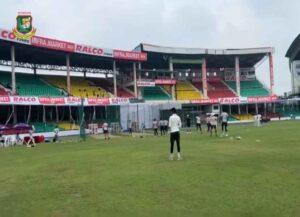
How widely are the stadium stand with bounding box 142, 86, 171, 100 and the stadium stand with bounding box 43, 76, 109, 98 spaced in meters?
9.25

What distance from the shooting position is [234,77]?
86.8 m

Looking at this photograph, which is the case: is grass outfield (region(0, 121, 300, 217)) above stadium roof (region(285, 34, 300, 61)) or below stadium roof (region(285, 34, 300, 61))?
below

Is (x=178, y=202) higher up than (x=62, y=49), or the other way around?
(x=62, y=49)

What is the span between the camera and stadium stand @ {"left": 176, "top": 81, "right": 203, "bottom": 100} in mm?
76375

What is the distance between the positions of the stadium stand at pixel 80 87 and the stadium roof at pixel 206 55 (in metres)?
10.0

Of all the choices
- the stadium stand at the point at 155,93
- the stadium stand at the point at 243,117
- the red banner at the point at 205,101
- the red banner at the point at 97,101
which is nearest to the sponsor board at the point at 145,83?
the stadium stand at the point at 155,93

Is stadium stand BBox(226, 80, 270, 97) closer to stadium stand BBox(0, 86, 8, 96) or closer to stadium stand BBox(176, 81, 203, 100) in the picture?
stadium stand BBox(176, 81, 203, 100)

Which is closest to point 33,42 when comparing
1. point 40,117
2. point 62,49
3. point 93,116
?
point 62,49

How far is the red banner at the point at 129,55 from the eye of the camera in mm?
64369

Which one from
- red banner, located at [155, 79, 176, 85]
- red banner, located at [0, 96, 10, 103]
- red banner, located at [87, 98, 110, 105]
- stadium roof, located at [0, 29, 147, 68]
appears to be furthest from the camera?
red banner, located at [155, 79, 176, 85]

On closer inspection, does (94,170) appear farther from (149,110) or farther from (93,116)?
(93,116)

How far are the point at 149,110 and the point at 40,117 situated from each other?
44.8ft

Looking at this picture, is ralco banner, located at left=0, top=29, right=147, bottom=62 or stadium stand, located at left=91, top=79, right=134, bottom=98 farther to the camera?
stadium stand, located at left=91, top=79, right=134, bottom=98

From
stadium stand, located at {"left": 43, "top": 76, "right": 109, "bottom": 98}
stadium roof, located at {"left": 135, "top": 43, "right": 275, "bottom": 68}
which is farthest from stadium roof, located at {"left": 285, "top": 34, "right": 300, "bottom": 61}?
stadium stand, located at {"left": 43, "top": 76, "right": 109, "bottom": 98}
